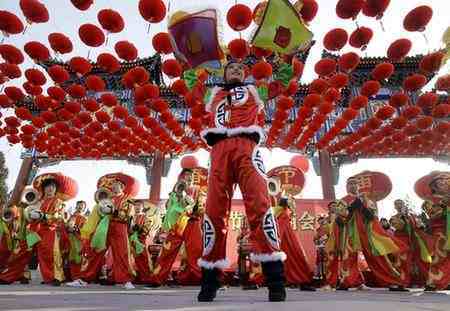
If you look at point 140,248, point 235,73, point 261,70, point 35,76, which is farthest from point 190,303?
point 35,76

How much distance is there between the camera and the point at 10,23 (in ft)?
15.4

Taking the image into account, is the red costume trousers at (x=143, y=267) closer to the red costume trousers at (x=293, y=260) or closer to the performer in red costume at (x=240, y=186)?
the red costume trousers at (x=293, y=260)

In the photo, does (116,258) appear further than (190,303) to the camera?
Yes

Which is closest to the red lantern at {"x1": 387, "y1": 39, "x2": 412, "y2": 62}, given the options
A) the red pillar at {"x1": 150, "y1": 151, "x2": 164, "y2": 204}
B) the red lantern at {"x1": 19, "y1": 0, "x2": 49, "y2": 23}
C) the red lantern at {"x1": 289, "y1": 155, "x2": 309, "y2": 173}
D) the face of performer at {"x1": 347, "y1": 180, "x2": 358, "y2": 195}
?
the face of performer at {"x1": 347, "y1": 180, "x2": 358, "y2": 195}

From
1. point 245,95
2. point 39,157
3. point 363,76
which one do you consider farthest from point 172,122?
point 363,76

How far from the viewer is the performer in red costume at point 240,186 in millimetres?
2410

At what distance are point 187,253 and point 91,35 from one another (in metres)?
3.52

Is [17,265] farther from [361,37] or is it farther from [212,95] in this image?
[361,37]

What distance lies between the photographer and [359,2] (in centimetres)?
→ 425

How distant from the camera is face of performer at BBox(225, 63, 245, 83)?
3.05 metres

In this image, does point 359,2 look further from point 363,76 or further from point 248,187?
point 363,76

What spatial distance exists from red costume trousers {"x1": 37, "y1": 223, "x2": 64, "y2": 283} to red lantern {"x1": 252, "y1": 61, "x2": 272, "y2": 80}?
4.10 m

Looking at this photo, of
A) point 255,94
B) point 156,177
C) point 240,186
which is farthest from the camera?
point 156,177

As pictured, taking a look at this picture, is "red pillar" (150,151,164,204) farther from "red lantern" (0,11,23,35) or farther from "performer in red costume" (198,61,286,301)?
"performer in red costume" (198,61,286,301)
